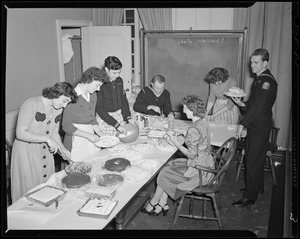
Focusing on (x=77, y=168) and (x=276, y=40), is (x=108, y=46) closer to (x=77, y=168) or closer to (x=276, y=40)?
(x=276, y=40)

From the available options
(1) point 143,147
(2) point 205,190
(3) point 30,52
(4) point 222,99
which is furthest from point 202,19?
(2) point 205,190

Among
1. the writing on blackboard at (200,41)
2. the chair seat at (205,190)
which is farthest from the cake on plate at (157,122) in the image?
the writing on blackboard at (200,41)

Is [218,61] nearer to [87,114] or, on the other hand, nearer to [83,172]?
[87,114]

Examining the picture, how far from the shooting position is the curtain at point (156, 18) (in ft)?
17.7

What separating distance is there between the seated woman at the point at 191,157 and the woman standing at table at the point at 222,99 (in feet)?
4.04

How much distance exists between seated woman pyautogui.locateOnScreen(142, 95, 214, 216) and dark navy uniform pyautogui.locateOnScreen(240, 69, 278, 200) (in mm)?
584

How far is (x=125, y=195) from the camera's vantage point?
228cm

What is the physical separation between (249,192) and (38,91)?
131 inches

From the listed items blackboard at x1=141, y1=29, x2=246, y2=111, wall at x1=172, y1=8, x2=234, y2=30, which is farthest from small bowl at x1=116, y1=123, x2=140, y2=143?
wall at x1=172, y1=8, x2=234, y2=30

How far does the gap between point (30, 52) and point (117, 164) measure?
2827 millimetres

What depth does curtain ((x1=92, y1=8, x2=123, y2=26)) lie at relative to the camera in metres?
5.90

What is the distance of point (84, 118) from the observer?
10.2 feet

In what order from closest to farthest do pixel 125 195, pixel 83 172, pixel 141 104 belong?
pixel 125 195, pixel 83 172, pixel 141 104
